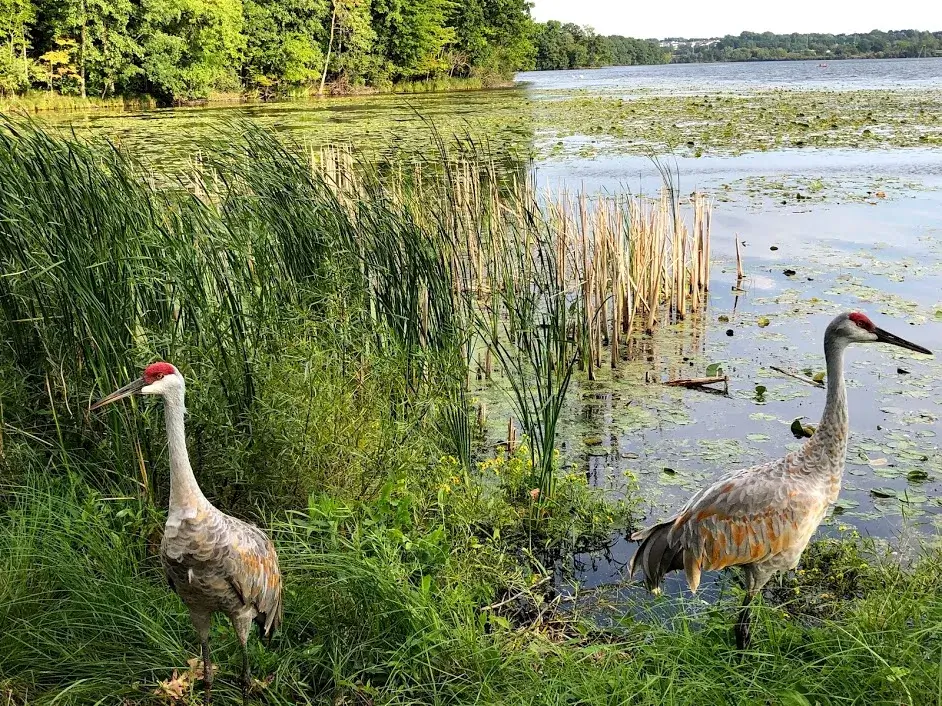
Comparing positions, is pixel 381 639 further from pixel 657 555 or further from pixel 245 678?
pixel 657 555

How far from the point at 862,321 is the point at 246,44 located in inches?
1316

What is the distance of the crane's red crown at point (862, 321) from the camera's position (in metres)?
3.43

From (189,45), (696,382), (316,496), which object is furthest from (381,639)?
(189,45)

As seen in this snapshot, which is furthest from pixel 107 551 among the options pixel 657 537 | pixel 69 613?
pixel 657 537

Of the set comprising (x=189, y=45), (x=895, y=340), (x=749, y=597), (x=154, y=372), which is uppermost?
(x=189, y=45)

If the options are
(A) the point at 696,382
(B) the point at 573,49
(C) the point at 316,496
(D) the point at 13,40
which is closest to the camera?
(C) the point at 316,496

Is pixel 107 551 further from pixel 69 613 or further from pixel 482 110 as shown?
pixel 482 110

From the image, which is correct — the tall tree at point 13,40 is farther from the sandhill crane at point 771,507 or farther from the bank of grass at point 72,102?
the sandhill crane at point 771,507

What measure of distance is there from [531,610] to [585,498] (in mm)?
950

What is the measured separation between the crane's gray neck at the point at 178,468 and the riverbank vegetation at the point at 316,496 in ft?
2.19

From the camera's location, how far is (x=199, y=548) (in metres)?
2.55

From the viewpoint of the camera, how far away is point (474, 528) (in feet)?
13.9

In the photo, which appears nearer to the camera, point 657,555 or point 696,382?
point 657,555

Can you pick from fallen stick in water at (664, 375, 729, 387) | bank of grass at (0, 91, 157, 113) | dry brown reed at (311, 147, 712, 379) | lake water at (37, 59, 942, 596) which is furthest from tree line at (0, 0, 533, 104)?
fallen stick in water at (664, 375, 729, 387)
